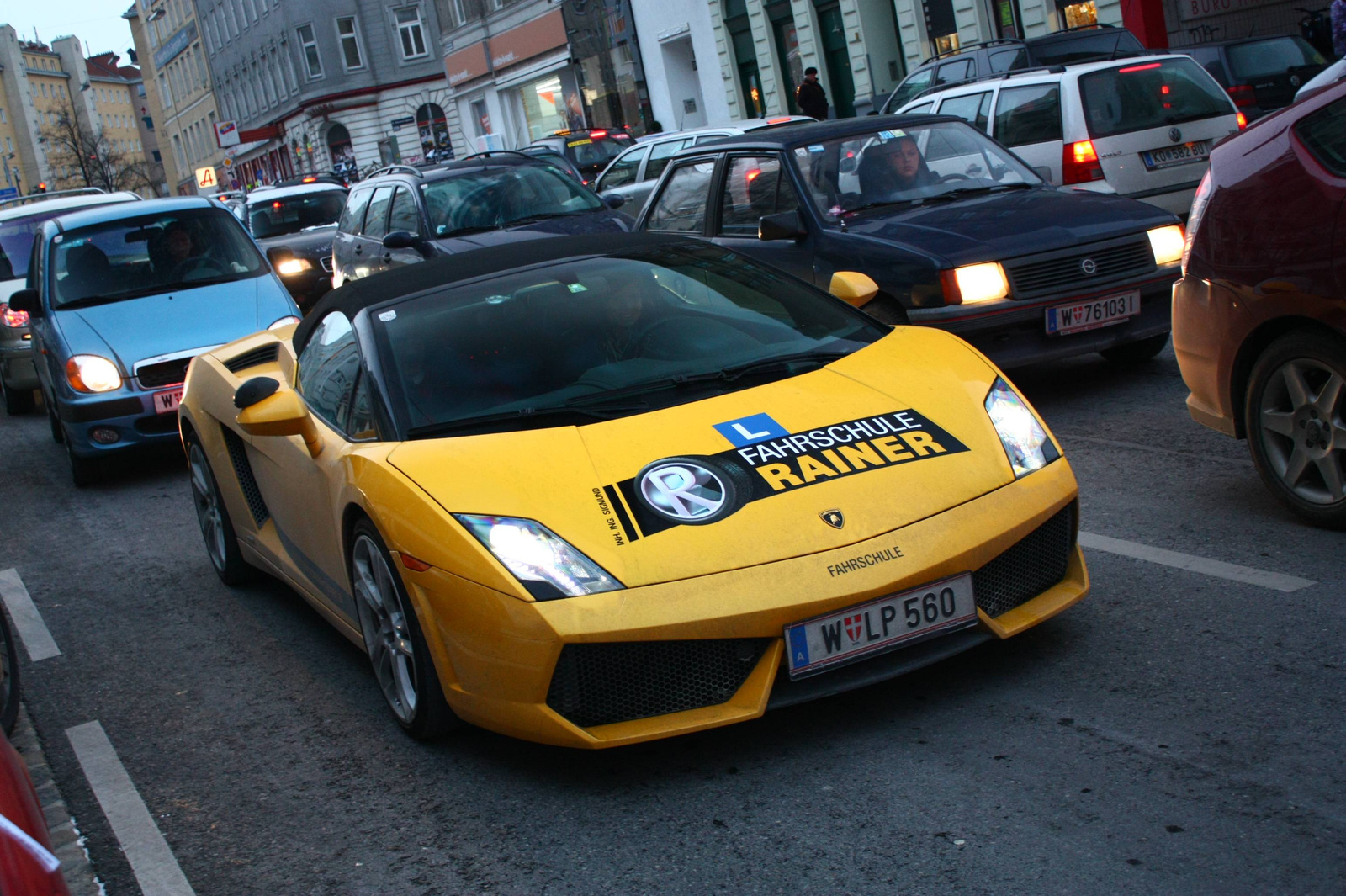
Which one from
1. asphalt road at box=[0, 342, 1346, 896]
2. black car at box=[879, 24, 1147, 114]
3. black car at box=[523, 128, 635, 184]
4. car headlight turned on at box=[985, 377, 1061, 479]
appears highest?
black car at box=[523, 128, 635, 184]

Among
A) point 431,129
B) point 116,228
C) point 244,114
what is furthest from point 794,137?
point 244,114

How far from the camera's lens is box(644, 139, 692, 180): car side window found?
57.6 feet

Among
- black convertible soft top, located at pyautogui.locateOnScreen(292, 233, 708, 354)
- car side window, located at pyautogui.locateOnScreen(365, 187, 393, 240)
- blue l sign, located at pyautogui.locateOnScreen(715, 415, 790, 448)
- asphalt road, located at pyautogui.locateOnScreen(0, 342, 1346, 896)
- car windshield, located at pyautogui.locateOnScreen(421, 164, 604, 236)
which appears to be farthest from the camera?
→ car side window, located at pyautogui.locateOnScreen(365, 187, 393, 240)

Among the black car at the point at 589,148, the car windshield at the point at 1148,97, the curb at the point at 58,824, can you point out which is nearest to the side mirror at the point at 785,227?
the car windshield at the point at 1148,97

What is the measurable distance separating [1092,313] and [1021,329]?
376 millimetres

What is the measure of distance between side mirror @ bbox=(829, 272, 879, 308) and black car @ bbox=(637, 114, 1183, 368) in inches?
84.7

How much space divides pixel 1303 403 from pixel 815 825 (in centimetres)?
257

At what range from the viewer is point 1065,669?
400cm

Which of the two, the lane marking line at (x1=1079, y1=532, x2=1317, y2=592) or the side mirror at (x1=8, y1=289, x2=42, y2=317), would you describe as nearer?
the lane marking line at (x1=1079, y1=532, x2=1317, y2=592)

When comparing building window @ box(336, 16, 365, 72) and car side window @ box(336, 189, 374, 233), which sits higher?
building window @ box(336, 16, 365, 72)

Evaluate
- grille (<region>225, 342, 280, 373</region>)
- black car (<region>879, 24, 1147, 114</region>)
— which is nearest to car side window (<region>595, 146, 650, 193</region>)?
black car (<region>879, 24, 1147, 114</region>)

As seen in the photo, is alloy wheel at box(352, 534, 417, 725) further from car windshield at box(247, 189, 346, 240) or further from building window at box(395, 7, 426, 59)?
building window at box(395, 7, 426, 59)

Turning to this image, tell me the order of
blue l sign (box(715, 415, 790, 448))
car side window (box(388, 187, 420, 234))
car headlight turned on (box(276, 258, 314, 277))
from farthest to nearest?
car headlight turned on (box(276, 258, 314, 277)), car side window (box(388, 187, 420, 234)), blue l sign (box(715, 415, 790, 448))

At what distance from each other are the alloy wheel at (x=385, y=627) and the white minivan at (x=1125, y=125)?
8.01 m
